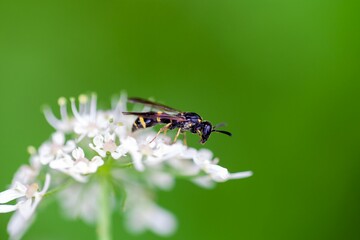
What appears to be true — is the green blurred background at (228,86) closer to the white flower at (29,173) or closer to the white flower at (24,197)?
the white flower at (29,173)

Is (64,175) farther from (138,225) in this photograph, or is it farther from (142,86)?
(142,86)

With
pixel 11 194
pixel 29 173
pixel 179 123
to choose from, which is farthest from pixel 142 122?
pixel 11 194

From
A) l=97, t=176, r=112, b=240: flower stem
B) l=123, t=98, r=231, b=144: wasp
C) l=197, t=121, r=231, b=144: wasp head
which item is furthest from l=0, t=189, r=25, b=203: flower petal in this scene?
l=197, t=121, r=231, b=144: wasp head

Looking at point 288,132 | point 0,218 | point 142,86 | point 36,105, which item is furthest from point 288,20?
point 0,218

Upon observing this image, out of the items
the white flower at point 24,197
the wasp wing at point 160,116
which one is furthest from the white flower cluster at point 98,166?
the wasp wing at point 160,116

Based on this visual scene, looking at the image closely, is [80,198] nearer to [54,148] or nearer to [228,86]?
[54,148]

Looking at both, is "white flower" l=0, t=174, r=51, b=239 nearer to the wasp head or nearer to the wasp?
the wasp
